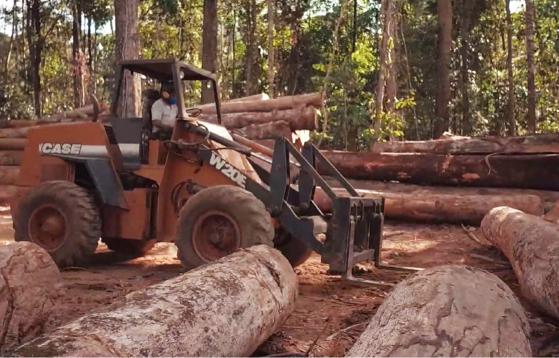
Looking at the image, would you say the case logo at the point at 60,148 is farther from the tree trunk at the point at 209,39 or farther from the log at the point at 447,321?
the tree trunk at the point at 209,39

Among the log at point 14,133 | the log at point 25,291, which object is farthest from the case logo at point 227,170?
the log at point 14,133

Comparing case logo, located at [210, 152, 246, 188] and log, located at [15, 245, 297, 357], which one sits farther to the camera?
case logo, located at [210, 152, 246, 188]

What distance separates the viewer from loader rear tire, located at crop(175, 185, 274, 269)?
21.6 feet

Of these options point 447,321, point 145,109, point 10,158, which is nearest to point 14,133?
point 10,158

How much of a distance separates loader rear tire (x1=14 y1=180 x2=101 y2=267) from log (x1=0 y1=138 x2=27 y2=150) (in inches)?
433

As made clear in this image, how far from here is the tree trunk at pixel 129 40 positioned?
12734 millimetres

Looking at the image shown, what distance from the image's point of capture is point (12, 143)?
60.0ft

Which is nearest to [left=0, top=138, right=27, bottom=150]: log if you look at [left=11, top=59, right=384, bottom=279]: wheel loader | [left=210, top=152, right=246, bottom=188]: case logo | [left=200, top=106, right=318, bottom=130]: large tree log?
[left=200, top=106, right=318, bottom=130]: large tree log

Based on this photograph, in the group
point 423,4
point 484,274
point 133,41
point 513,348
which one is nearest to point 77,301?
point 484,274

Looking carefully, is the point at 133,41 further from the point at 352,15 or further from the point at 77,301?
the point at 352,15

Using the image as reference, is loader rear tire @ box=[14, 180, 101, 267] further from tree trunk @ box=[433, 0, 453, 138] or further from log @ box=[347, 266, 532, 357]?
tree trunk @ box=[433, 0, 453, 138]

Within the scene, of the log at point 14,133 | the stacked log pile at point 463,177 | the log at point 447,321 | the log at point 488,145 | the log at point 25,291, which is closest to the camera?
the log at point 447,321

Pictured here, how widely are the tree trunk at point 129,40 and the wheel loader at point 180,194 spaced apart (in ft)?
14.0

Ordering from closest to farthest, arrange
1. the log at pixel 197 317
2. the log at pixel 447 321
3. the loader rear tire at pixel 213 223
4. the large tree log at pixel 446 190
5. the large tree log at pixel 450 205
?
the log at pixel 197 317 < the log at pixel 447 321 < the loader rear tire at pixel 213 223 < the large tree log at pixel 450 205 < the large tree log at pixel 446 190
